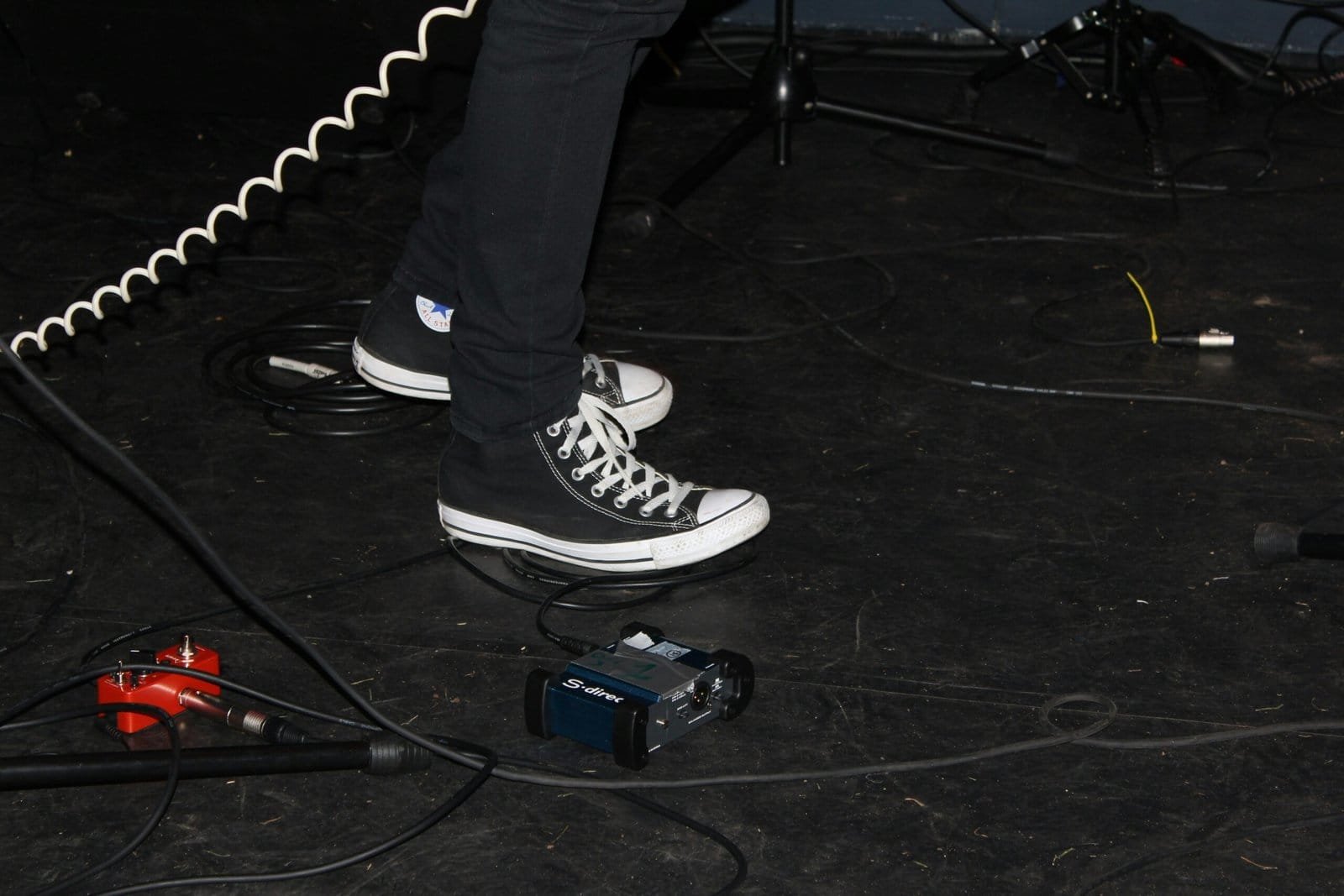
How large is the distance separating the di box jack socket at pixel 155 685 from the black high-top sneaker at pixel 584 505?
327 millimetres

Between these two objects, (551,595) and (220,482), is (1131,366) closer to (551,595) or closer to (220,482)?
(551,595)

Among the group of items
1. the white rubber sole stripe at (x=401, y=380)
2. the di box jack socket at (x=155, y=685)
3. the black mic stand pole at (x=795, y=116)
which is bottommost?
the di box jack socket at (x=155, y=685)

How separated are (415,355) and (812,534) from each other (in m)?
0.49

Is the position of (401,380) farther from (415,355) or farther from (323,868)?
(323,868)

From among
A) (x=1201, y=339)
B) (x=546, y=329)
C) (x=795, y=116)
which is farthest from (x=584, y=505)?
(x=795, y=116)

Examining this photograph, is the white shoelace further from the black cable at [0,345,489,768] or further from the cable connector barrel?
the cable connector barrel

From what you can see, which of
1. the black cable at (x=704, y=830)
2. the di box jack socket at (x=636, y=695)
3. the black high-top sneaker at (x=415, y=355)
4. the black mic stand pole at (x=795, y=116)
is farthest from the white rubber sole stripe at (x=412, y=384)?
the black mic stand pole at (x=795, y=116)

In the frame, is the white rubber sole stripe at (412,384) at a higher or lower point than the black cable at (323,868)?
higher

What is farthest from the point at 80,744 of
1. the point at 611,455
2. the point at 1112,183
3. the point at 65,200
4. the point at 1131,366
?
the point at 1112,183

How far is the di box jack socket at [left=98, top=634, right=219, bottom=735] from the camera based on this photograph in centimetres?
114

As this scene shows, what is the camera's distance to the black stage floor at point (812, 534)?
1042mm

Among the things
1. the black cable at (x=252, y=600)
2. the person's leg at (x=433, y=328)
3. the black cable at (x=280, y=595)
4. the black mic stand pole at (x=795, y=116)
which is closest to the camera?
the black cable at (x=252, y=600)

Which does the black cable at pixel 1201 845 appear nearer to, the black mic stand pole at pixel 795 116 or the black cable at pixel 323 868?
the black cable at pixel 323 868

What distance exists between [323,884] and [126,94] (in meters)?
2.22
